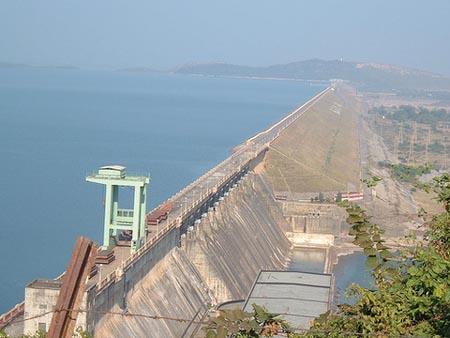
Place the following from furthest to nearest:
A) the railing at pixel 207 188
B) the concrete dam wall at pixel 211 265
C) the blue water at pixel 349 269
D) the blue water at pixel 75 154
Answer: the blue water at pixel 349 269 → the blue water at pixel 75 154 → the concrete dam wall at pixel 211 265 → the railing at pixel 207 188

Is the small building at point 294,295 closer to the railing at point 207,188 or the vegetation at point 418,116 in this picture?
the railing at point 207,188

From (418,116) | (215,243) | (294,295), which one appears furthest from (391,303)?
(418,116)

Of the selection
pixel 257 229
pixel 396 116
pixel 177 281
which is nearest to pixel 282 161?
pixel 257 229

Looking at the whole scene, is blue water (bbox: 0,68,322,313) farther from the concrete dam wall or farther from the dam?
the concrete dam wall

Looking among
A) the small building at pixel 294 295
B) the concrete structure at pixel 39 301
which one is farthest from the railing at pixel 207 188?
the small building at pixel 294 295

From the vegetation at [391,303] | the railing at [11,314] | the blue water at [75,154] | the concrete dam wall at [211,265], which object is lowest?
the blue water at [75,154]

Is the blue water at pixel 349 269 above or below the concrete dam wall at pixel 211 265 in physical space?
below

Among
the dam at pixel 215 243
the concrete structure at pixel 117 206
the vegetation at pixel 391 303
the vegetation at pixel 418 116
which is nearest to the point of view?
the vegetation at pixel 391 303

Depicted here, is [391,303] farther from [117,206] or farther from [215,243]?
[215,243]
